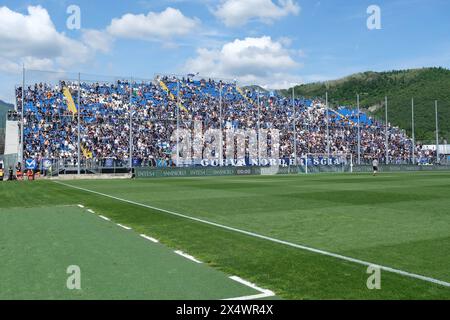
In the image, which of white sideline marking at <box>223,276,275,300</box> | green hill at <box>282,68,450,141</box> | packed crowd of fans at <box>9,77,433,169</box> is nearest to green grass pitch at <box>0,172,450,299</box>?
white sideline marking at <box>223,276,275,300</box>

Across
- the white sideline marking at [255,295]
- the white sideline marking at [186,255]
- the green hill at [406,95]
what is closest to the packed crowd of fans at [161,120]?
the green hill at [406,95]

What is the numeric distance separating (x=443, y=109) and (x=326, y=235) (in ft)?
407

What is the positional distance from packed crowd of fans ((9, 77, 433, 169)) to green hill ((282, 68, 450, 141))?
29138 millimetres

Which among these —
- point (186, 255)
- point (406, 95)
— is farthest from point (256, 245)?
point (406, 95)

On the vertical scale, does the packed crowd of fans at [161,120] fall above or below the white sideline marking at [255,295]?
above

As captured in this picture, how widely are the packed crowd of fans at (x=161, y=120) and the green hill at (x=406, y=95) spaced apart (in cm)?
2914

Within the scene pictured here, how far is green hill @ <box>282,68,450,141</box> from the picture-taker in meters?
116

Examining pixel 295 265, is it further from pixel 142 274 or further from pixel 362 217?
pixel 362 217

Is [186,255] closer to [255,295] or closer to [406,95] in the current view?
[255,295]

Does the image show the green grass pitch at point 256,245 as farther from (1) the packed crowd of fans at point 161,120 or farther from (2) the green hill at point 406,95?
(2) the green hill at point 406,95

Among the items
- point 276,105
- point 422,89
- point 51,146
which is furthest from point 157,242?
point 422,89

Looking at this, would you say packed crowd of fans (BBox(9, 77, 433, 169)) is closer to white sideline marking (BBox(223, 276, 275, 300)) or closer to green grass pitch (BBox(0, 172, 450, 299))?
green grass pitch (BBox(0, 172, 450, 299))

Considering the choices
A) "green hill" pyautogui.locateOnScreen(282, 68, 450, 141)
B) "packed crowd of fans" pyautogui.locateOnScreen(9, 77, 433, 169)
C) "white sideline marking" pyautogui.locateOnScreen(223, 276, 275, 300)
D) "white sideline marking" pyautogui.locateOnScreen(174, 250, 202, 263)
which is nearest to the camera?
"white sideline marking" pyautogui.locateOnScreen(223, 276, 275, 300)

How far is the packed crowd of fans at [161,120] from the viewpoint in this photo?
45688 millimetres
